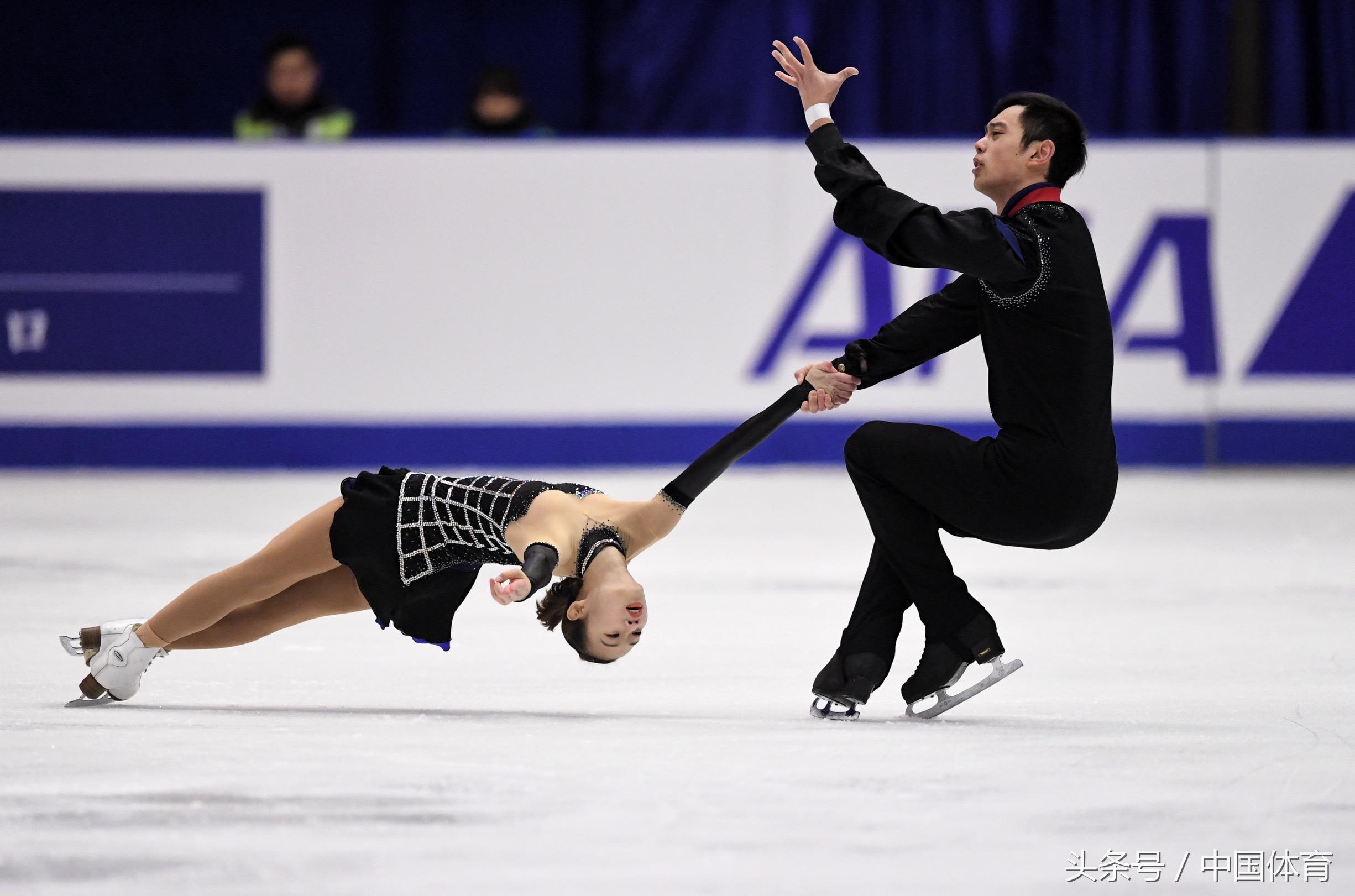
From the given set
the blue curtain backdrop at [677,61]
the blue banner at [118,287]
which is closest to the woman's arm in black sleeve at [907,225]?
the blue banner at [118,287]

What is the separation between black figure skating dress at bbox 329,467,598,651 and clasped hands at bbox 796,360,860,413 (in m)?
0.46

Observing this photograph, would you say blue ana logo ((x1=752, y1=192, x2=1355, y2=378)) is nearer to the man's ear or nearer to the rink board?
the rink board

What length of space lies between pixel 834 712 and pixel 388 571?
0.83 metres

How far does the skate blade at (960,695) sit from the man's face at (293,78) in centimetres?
570

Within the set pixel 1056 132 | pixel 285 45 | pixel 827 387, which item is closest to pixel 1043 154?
pixel 1056 132

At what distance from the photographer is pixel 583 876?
2.19 meters

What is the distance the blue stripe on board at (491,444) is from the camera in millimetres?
7715

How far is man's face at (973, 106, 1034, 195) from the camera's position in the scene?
3.13 meters

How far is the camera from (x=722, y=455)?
312cm

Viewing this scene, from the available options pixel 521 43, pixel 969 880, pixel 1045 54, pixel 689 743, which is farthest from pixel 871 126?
pixel 969 880

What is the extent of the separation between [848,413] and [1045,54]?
3.22 meters

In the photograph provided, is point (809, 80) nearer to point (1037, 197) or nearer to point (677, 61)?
point (1037, 197)

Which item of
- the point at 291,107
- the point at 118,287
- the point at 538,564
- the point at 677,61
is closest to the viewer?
the point at 538,564

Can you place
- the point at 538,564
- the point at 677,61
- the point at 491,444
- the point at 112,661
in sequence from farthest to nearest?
the point at 677,61
the point at 491,444
the point at 112,661
the point at 538,564
